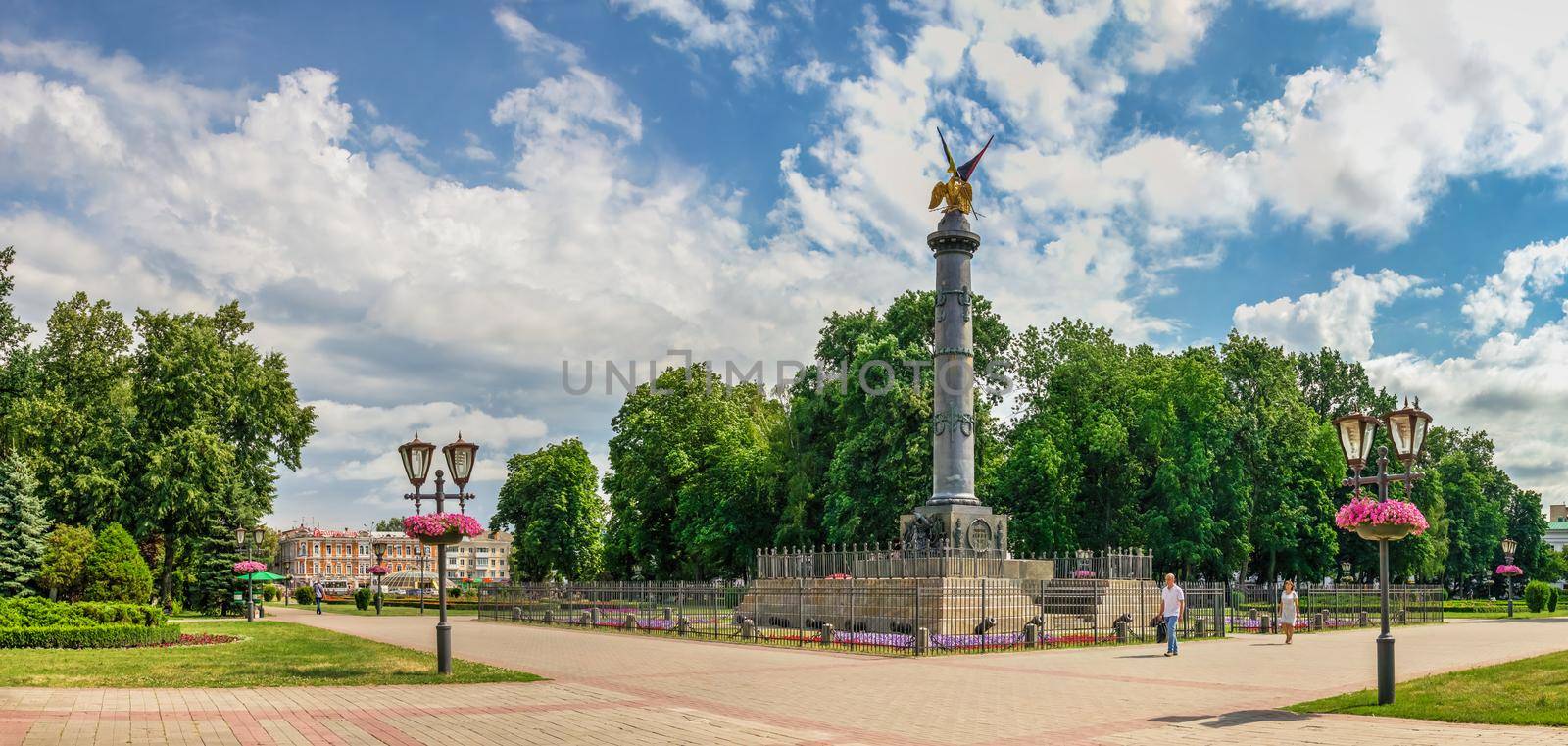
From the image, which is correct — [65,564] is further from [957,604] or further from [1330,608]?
[1330,608]

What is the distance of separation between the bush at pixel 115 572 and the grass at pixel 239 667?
1261 cm

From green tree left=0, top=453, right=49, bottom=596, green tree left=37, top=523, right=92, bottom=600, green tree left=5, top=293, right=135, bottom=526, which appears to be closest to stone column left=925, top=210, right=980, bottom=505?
green tree left=37, top=523, right=92, bottom=600

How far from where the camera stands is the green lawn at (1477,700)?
39.1 feet

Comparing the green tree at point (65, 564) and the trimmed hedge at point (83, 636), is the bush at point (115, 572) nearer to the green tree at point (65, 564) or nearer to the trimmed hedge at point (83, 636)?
the green tree at point (65, 564)

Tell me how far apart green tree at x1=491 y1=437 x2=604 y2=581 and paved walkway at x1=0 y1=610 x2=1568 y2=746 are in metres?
46.5

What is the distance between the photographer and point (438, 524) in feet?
58.6

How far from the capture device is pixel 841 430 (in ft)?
168

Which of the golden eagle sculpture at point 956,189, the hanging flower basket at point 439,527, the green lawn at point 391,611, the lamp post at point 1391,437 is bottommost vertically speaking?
the green lawn at point 391,611

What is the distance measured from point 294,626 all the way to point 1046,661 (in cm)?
2375

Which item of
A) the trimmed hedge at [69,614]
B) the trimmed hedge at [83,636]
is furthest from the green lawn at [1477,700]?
the trimmed hedge at [69,614]

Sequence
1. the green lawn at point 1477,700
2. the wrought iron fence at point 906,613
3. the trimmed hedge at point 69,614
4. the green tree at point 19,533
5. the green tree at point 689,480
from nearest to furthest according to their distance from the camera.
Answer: the green lawn at point 1477,700 → the trimmed hedge at point 69,614 → the wrought iron fence at point 906,613 → the green tree at point 19,533 → the green tree at point 689,480

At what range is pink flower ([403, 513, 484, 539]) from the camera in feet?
58.4

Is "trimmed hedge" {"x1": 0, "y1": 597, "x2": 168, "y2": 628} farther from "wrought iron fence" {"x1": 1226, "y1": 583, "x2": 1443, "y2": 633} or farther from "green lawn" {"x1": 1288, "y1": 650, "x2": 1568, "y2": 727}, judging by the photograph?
"wrought iron fence" {"x1": 1226, "y1": 583, "x2": 1443, "y2": 633}

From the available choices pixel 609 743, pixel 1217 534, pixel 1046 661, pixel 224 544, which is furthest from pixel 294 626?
pixel 1217 534
